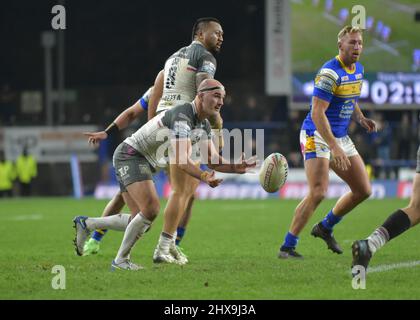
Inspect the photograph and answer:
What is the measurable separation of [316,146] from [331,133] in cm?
72

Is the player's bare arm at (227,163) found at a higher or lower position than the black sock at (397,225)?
higher

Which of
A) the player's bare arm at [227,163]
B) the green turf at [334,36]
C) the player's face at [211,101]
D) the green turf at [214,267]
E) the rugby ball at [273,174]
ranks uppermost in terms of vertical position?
the green turf at [334,36]

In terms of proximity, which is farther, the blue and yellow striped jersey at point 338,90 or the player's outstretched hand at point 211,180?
the blue and yellow striped jersey at point 338,90

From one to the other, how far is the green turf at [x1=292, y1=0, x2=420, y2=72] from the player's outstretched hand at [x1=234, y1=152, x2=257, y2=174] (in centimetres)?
1583

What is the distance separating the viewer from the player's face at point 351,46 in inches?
372

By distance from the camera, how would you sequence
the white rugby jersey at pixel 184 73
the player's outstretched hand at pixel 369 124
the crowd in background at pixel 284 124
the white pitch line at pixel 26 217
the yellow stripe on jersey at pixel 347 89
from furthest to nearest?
the crowd in background at pixel 284 124, the white pitch line at pixel 26 217, the player's outstretched hand at pixel 369 124, the yellow stripe on jersey at pixel 347 89, the white rugby jersey at pixel 184 73

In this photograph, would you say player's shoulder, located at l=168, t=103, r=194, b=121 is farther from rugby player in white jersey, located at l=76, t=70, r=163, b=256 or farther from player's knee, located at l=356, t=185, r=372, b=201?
player's knee, located at l=356, t=185, r=372, b=201

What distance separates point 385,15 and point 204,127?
1601 cm

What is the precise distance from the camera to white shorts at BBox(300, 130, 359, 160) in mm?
9789

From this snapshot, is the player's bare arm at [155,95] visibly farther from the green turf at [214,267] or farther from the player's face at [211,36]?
the green turf at [214,267]

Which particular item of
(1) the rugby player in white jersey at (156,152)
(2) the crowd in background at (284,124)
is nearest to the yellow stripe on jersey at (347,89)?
(1) the rugby player in white jersey at (156,152)

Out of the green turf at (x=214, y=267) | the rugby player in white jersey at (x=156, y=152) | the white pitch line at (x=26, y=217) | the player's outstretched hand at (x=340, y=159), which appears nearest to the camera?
the green turf at (x=214, y=267)

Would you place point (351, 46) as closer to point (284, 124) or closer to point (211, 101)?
point (211, 101)
